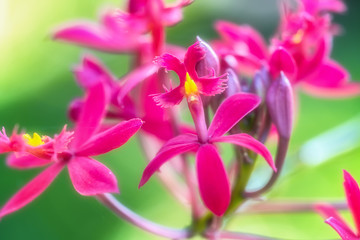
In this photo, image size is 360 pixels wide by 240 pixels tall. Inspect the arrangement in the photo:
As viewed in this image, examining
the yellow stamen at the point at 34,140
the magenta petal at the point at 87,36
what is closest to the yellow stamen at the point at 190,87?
the yellow stamen at the point at 34,140

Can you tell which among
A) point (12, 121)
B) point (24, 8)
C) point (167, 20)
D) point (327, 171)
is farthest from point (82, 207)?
point (167, 20)

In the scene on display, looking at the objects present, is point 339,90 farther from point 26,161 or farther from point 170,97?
point 26,161

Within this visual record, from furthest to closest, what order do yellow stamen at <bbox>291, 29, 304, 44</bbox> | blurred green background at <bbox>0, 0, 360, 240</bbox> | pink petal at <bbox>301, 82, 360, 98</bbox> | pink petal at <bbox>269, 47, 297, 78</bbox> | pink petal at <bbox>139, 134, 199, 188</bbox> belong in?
blurred green background at <bbox>0, 0, 360, 240</bbox> < pink petal at <bbox>301, 82, 360, 98</bbox> < yellow stamen at <bbox>291, 29, 304, 44</bbox> < pink petal at <bbox>269, 47, 297, 78</bbox> < pink petal at <bbox>139, 134, 199, 188</bbox>

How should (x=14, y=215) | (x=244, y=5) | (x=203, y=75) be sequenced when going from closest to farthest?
(x=203, y=75) → (x=14, y=215) → (x=244, y=5)

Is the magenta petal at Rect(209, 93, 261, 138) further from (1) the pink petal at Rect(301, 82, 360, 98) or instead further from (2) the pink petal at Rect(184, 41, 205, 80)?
(1) the pink petal at Rect(301, 82, 360, 98)

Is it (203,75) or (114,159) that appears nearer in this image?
(203,75)

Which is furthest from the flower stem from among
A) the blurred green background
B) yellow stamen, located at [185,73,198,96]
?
the blurred green background

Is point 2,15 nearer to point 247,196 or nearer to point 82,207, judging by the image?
point 82,207
